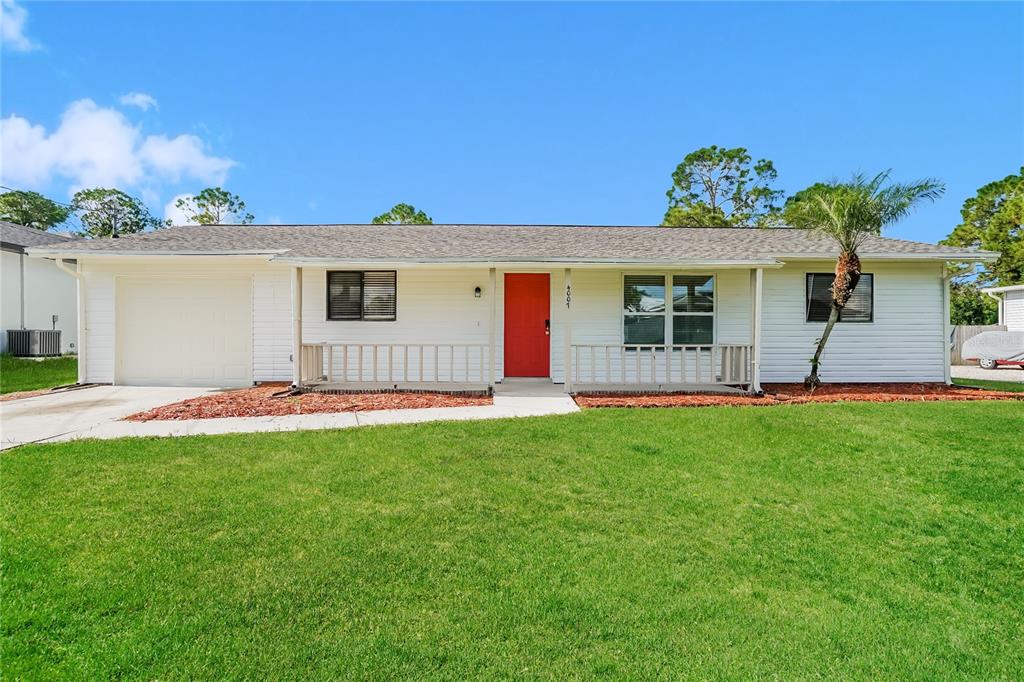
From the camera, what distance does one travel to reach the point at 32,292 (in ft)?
53.6

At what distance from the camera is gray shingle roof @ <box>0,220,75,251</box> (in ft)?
51.0

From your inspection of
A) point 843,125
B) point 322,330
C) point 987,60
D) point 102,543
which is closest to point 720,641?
point 102,543

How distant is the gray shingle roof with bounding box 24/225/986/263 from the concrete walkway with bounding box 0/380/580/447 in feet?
9.43

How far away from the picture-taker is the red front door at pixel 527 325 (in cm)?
1029

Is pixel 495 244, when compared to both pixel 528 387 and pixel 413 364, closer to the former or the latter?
pixel 413 364

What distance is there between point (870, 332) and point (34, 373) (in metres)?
19.9

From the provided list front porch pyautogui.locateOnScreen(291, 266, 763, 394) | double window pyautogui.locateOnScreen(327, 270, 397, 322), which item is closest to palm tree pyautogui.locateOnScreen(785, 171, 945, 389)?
front porch pyautogui.locateOnScreen(291, 266, 763, 394)

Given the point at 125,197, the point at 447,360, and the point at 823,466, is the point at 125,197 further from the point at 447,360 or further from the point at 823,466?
the point at 823,466

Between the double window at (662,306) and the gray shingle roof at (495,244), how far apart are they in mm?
597

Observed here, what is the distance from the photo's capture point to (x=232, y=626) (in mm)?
2391

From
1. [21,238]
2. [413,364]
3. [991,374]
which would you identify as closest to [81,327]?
[413,364]

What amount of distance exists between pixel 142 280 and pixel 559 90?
13.3 metres

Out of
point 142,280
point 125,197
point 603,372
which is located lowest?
point 603,372

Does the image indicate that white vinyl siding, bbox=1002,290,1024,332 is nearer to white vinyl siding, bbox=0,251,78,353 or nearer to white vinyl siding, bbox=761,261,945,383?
white vinyl siding, bbox=761,261,945,383
